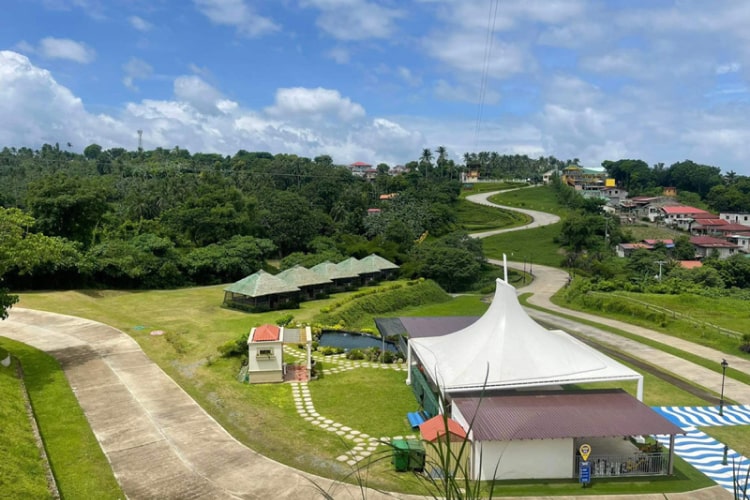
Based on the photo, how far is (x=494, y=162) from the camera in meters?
157

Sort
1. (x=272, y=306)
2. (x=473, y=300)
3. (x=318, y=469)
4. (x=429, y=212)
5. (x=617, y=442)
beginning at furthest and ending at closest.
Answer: (x=429, y=212) → (x=473, y=300) → (x=272, y=306) → (x=617, y=442) → (x=318, y=469)

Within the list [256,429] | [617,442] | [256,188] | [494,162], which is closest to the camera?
[617,442]

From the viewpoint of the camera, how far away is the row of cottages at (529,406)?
14.1 metres

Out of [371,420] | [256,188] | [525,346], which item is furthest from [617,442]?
[256,188]

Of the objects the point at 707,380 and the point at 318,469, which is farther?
the point at 707,380

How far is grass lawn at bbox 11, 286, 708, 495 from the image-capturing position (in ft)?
47.9

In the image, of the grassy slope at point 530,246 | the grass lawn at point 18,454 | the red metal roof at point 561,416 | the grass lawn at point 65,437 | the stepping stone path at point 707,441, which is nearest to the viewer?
the grass lawn at point 18,454

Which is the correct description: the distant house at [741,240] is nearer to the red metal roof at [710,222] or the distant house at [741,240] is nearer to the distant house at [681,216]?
the red metal roof at [710,222]

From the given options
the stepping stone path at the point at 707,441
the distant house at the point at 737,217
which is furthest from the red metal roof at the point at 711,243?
the stepping stone path at the point at 707,441

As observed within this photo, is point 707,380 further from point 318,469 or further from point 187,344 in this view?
point 187,344

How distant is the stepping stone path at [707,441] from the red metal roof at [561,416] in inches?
66.6

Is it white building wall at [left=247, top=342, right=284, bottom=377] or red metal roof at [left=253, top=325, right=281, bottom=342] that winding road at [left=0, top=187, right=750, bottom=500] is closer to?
white building wall at [left=247, top=342, right=284, bottom=377]

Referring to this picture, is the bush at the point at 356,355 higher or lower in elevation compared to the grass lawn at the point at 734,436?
higher

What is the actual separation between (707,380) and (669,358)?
3568mm
